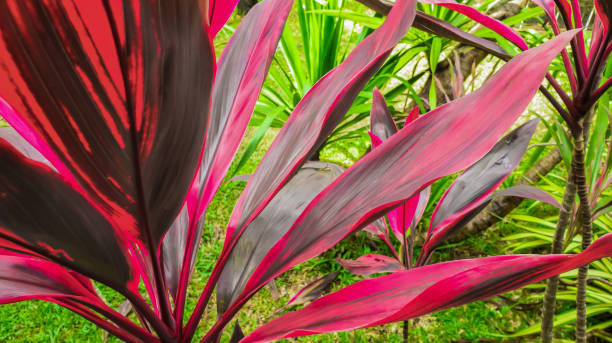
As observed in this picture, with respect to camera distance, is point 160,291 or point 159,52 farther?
point 160,291

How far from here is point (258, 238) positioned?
48cm

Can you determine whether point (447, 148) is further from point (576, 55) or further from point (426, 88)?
point (426, 88)

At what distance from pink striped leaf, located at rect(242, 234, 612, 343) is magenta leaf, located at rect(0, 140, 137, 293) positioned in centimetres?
15

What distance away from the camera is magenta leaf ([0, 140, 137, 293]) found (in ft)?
0.78

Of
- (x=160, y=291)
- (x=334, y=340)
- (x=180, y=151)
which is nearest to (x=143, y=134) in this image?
(x=180, y=151)

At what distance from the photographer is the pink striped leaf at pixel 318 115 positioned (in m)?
0.33

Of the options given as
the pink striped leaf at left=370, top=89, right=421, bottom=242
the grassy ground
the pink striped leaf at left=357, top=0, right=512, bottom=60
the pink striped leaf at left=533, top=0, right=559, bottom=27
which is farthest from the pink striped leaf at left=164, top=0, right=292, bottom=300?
the grassy ground

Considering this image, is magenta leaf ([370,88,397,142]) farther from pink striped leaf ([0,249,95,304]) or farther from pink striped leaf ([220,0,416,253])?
pink striped leaf ([0,249,95,304])

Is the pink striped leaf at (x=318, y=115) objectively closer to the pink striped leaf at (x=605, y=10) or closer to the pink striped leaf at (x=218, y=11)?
the pink striped leaf at (x=218, y=11)

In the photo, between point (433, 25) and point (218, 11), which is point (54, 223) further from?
point (433, 25)

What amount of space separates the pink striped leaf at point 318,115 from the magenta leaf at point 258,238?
0.07m

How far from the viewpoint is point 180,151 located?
0.24 metres

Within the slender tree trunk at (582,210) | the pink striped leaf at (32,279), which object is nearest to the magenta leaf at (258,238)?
the pink striped leaf at (32,279)

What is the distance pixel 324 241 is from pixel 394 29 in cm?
20
